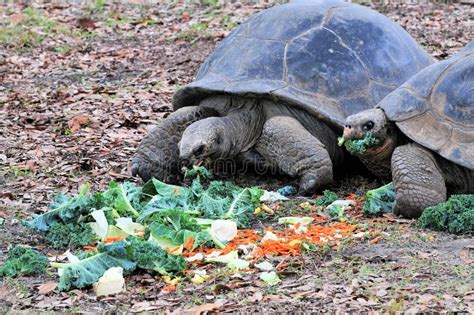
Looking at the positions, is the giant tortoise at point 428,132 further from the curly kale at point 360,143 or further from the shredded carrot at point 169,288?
the shredded carrot at point 169,288

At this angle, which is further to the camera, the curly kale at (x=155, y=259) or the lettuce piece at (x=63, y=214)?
the lettuce piece at (x=63, y=214)

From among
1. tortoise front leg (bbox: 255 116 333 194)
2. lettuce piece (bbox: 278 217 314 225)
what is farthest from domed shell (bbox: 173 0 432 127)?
lettuce piece (bbox: 278 217 314 225)

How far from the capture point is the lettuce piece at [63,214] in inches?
252

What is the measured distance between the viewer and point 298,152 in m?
7.50

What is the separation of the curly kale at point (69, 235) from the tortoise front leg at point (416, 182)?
82.8 inches

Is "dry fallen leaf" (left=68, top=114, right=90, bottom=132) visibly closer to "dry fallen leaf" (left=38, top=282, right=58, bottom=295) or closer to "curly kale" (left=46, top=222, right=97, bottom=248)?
"curly kale" (left=46, top=222, right=97, bottom=248)

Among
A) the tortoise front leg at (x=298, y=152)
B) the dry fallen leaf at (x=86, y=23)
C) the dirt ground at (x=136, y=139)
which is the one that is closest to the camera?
the dirt ground at (x=136, y=139)

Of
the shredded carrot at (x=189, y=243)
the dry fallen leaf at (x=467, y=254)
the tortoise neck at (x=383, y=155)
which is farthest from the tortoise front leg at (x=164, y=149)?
the dry fallen leaf at (x=467, y=254)

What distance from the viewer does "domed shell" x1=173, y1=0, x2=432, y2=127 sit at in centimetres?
771

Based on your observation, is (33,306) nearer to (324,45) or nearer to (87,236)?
(87,236)

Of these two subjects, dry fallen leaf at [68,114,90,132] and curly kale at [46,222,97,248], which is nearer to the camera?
curly kale at [46,222,97,248]

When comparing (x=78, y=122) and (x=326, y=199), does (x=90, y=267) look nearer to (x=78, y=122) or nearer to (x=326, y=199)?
(x=326, y=199)

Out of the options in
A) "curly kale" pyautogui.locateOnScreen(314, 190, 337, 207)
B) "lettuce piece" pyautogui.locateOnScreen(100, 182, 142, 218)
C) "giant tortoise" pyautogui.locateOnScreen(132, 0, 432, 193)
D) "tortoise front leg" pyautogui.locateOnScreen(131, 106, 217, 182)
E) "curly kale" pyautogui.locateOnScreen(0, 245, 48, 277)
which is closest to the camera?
"curly kale" pyautogui.locateOnScreen(0, 245, 48, 277)

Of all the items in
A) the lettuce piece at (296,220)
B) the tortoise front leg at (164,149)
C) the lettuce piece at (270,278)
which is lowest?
the tortoise front leg at (164,149)
